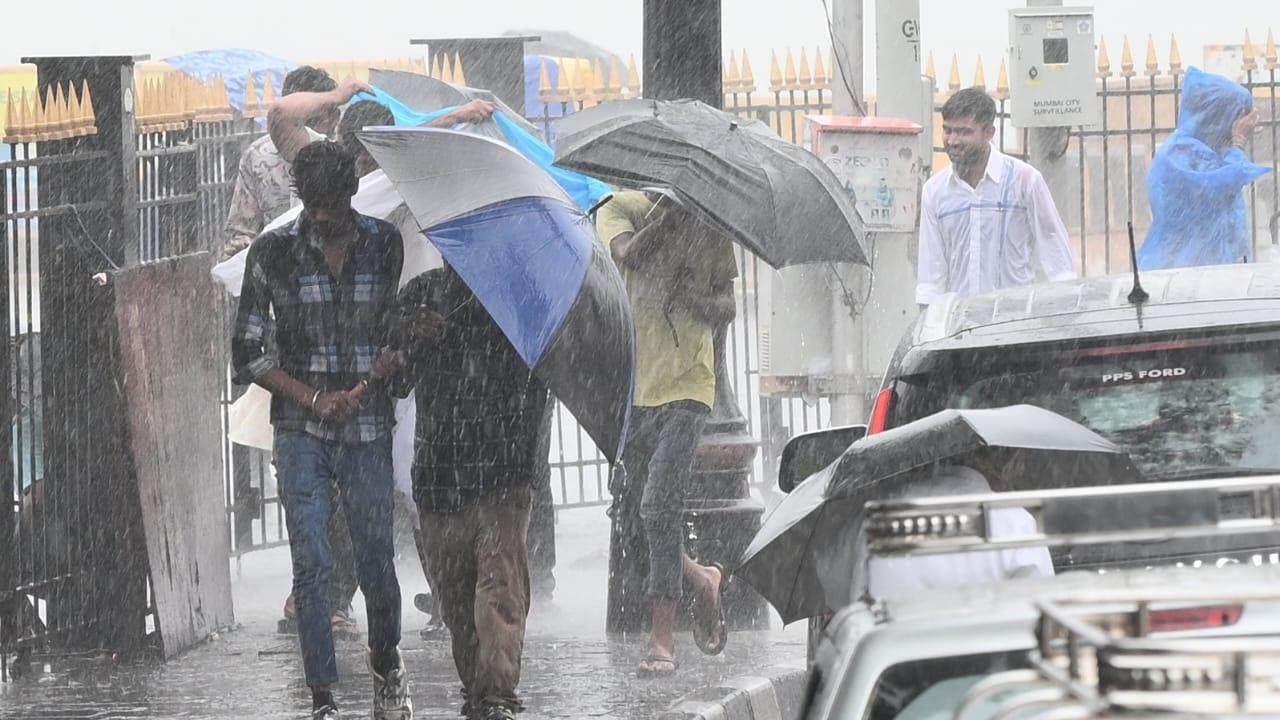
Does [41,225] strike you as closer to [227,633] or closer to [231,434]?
[231,434]

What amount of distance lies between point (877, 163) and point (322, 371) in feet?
14.0

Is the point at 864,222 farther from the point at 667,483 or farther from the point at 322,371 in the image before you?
the point at 322,371

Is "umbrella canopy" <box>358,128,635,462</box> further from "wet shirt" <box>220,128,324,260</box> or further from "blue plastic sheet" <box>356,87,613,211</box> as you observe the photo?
"wet shirt" <box>220,128,324,260</box>

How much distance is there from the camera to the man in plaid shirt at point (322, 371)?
7.28 m

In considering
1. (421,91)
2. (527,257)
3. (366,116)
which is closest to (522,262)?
(527,257)

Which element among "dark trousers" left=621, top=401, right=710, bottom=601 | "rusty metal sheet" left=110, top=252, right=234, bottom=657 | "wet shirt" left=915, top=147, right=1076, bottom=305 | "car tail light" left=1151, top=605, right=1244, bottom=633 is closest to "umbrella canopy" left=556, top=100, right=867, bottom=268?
"dark trousers" left=621, top=401, right=710, bottom=601

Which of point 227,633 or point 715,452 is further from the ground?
point 715,452

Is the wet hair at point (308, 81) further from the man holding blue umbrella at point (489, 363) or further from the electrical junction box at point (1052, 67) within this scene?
the electrical junction box at point (1052, 67)

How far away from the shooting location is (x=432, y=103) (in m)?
9.98

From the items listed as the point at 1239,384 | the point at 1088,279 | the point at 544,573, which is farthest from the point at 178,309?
the point at 1239,384

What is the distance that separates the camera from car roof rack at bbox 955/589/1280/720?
7.32 ft

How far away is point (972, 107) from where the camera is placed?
1055cm

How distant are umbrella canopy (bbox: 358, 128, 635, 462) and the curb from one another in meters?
0.88

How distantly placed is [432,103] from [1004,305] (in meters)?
4.70
